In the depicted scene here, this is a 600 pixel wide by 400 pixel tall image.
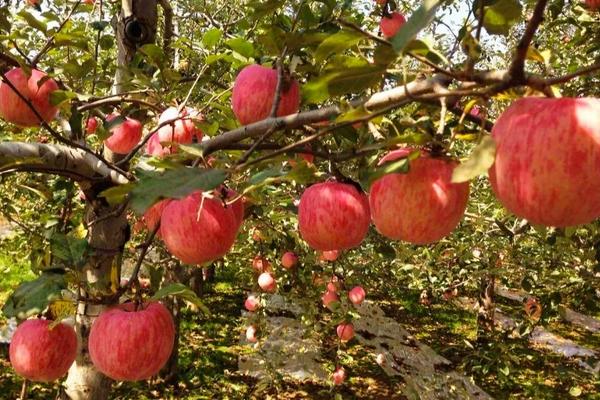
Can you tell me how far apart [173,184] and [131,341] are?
735 millimetres

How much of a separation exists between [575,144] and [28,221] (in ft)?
20.1

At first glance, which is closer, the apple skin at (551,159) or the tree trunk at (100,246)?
the apple skin at (551,159)

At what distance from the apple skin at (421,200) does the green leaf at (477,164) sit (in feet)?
0.96

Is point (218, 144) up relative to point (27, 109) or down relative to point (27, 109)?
down

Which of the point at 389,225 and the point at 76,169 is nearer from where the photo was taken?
the point at 389,225

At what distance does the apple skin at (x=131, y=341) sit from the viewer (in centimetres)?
139

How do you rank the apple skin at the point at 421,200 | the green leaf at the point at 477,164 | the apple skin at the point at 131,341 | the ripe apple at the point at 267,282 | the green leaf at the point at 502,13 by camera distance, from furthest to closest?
1. the ripe apple at the point at 267,282
2. the apple skin at the point at 131,341
3. the apple skin at the point at 421,200
4. the green leaf at the point at 502,13
5. the green leaf at the point at 477,164

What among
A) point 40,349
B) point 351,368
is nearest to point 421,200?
point 40,349

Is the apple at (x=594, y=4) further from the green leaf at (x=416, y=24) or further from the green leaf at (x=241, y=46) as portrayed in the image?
the green leaf at (x=416, y=24)

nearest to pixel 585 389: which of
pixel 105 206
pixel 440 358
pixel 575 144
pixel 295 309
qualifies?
pixel 440 358

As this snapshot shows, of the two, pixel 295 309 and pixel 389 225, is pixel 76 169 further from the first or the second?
pixel 295 309

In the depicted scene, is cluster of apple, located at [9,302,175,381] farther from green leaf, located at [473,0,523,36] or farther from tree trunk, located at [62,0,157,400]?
green leaf, located at [473,0,523,36]

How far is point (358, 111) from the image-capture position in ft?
2.70

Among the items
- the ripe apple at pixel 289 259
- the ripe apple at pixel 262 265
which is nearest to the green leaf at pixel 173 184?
the ripe apple at pixel 289 259
